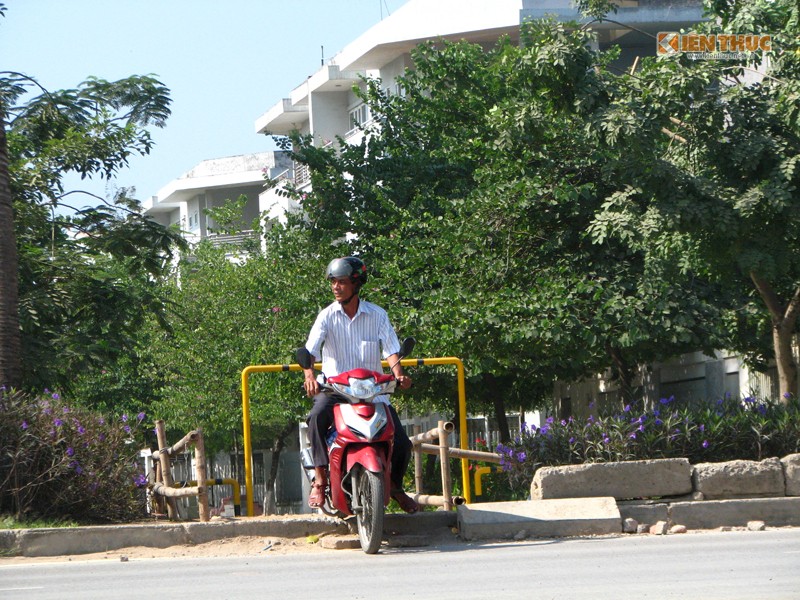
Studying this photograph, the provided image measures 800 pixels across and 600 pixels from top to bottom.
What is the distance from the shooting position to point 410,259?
69.1 ft

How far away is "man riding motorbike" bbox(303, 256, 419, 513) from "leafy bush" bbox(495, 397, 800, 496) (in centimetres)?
182

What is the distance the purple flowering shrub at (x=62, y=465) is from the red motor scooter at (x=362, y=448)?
258cm

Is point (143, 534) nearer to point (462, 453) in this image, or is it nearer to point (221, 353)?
point (462, 453)

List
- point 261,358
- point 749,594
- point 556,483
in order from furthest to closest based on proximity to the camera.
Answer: point 261,358
point 556,483
point 749,594

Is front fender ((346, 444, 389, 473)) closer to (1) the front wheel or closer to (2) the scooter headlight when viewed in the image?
(1) the front wheel

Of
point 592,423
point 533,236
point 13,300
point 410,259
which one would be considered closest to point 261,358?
point 410,259

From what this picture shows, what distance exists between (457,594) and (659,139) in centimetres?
731

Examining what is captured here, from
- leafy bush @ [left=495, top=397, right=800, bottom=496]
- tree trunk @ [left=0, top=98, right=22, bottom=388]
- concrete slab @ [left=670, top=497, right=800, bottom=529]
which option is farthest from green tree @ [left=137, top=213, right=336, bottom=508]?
concrete slab @ [left=670, top=497, right=800, bottom=529]

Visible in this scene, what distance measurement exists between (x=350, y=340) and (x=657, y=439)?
2.91 m

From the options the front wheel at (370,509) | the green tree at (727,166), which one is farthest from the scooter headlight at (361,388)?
the green tree at (727,166)

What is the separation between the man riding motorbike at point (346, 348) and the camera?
30.1 ft

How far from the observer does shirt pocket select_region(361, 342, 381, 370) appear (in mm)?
9273

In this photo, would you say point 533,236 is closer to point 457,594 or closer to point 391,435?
point 391,435

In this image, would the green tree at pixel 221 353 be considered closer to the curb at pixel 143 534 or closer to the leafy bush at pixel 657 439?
the leafy bush at pixel 657 439
